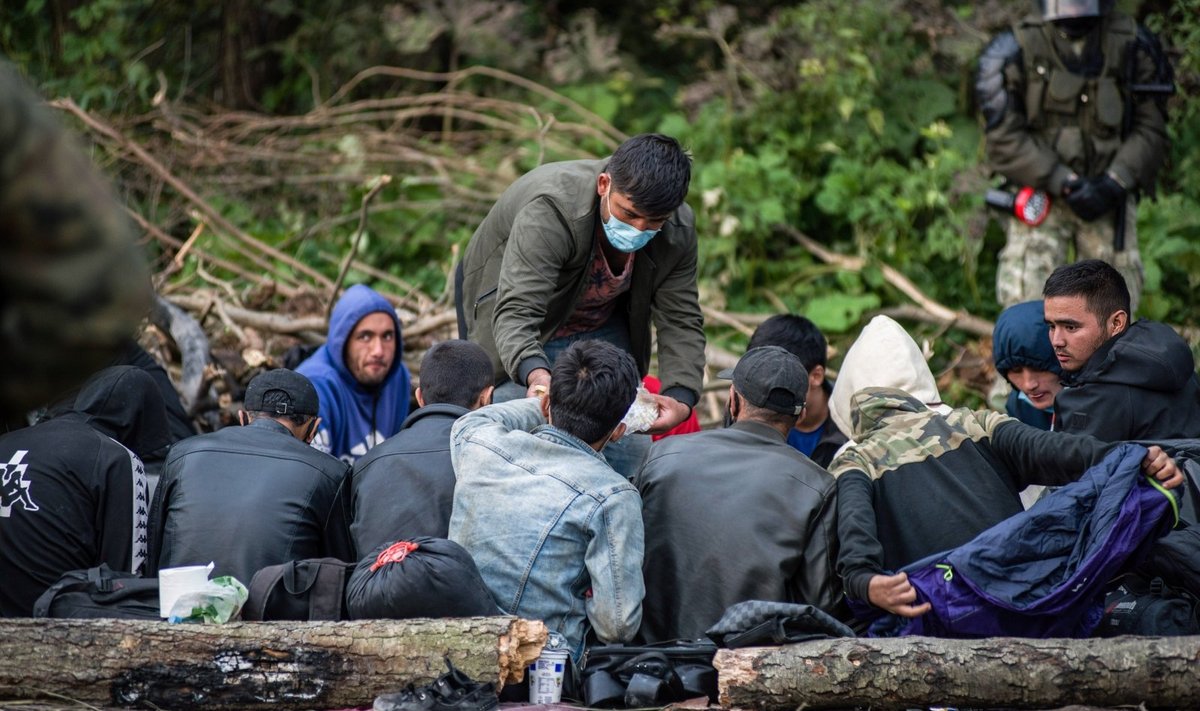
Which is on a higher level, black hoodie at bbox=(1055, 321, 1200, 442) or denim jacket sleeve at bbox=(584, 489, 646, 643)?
black hoodie at bbox=(1055, 321, 1200, 442)

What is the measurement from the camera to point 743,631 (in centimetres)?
376

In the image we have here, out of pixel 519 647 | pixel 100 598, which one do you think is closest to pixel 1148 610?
pixel 519 647

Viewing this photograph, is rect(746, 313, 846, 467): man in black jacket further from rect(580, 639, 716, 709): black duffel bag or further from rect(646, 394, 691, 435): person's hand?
rect(580, 639, 716, 709): black duffel bag

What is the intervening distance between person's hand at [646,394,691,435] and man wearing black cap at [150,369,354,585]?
3.71ft

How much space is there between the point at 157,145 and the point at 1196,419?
291 inches

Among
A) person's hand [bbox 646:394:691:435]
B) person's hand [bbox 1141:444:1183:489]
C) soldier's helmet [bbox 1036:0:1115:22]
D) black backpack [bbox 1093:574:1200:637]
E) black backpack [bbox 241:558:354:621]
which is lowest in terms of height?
black backpack [bbox 1093:574:1200:637]

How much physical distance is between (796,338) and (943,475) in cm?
129

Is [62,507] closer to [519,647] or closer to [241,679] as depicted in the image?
[241,679]

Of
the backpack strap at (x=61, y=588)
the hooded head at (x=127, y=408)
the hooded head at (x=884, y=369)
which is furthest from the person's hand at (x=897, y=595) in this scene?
the hooded head at (x=127, y=408)

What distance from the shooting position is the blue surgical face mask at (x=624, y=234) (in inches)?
185

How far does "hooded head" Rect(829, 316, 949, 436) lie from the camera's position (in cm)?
461

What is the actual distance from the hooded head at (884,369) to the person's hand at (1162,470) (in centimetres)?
90

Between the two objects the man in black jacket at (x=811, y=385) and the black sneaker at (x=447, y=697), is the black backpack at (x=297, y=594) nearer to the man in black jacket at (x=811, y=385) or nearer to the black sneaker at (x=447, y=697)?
the black sneaker at (x=447, y=697)

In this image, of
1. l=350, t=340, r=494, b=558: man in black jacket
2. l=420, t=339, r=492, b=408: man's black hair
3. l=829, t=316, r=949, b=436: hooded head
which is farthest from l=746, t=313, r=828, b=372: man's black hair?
l=350, t=340, r=494, b=558: man in black jacket
